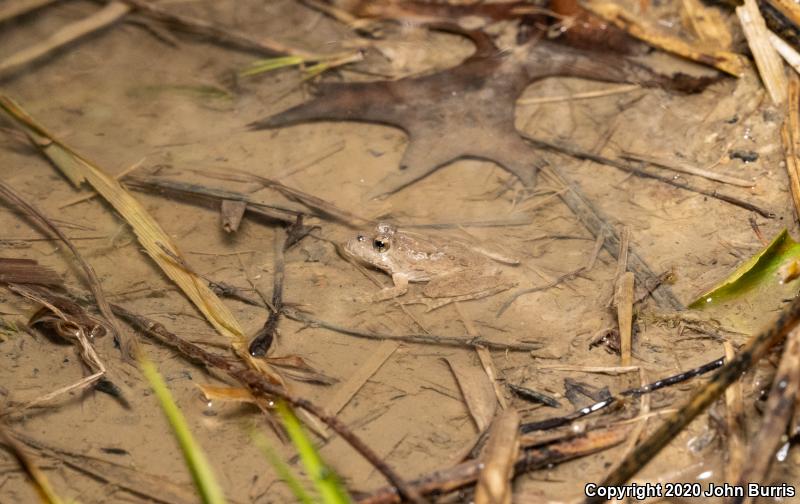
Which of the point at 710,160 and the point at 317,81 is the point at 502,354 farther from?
the point at 317,81

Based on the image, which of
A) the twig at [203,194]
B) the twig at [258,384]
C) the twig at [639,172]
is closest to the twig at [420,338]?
the twig at [258,384]

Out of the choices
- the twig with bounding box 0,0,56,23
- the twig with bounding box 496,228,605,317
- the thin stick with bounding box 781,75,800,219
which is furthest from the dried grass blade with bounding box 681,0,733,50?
the twig with bounding box 0,0,56,23

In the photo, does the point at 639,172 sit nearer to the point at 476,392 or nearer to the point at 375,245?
the point at 375,245

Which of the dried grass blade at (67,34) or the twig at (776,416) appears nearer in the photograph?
the twig at (776,416)

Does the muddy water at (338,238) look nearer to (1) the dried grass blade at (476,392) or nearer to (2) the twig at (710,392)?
(1) the dried grass blade at (476,392)

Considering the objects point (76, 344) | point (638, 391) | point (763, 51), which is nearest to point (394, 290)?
point (638, 391)

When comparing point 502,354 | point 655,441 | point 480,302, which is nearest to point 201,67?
point 480,302

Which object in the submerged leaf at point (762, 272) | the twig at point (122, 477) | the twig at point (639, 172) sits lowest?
the twig at point (122, 477)

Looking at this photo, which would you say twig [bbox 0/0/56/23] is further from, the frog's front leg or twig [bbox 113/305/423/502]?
the frog's front leg
